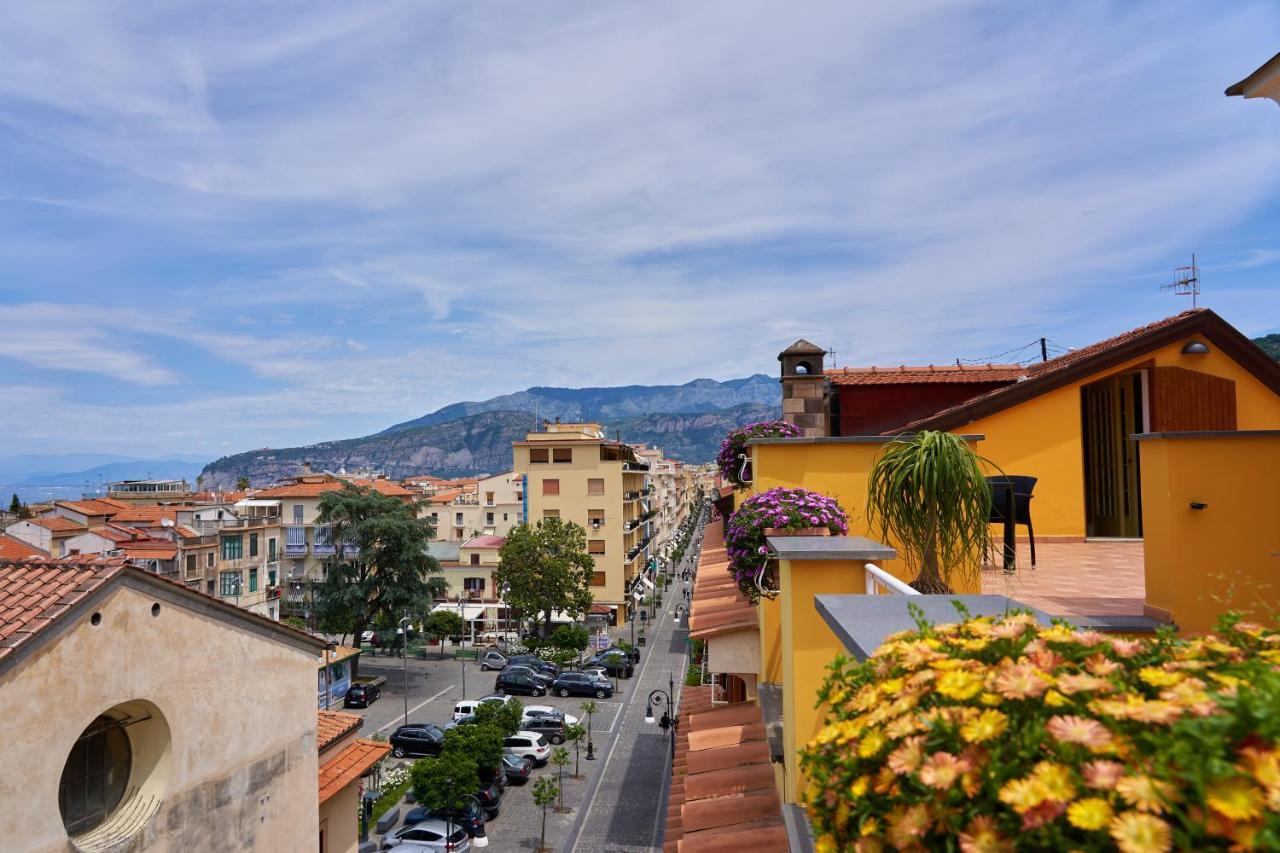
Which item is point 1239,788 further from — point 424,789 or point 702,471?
point 702,471

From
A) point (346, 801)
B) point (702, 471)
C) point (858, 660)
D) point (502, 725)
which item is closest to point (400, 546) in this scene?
point (502, 725)

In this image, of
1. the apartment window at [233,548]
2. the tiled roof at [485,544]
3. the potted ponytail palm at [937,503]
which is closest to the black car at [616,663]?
the tiled roof at [485,544]

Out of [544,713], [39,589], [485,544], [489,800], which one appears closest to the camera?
[39,589]

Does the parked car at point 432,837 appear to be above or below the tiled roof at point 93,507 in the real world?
below

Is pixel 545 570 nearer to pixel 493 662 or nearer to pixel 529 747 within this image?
pixel 493 662

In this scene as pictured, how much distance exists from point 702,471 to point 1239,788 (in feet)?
529

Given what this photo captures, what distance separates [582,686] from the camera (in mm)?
35906

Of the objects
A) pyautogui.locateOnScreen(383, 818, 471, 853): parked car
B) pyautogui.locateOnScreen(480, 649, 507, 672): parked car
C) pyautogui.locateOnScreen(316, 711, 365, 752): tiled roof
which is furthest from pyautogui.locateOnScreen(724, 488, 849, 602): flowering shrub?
pyautogui.locateOnScreen(480, 649, 507, 672): parked car

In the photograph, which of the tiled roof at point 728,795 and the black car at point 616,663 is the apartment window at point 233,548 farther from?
the tiled roof at point 728,795

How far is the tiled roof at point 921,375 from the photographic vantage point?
13031mm

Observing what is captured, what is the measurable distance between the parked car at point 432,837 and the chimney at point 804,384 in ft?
49.5

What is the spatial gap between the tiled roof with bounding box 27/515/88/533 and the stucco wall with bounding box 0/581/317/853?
4539 centimetres

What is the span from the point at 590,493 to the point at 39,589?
4678 cm

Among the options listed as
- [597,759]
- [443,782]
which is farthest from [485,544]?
[443,782]
